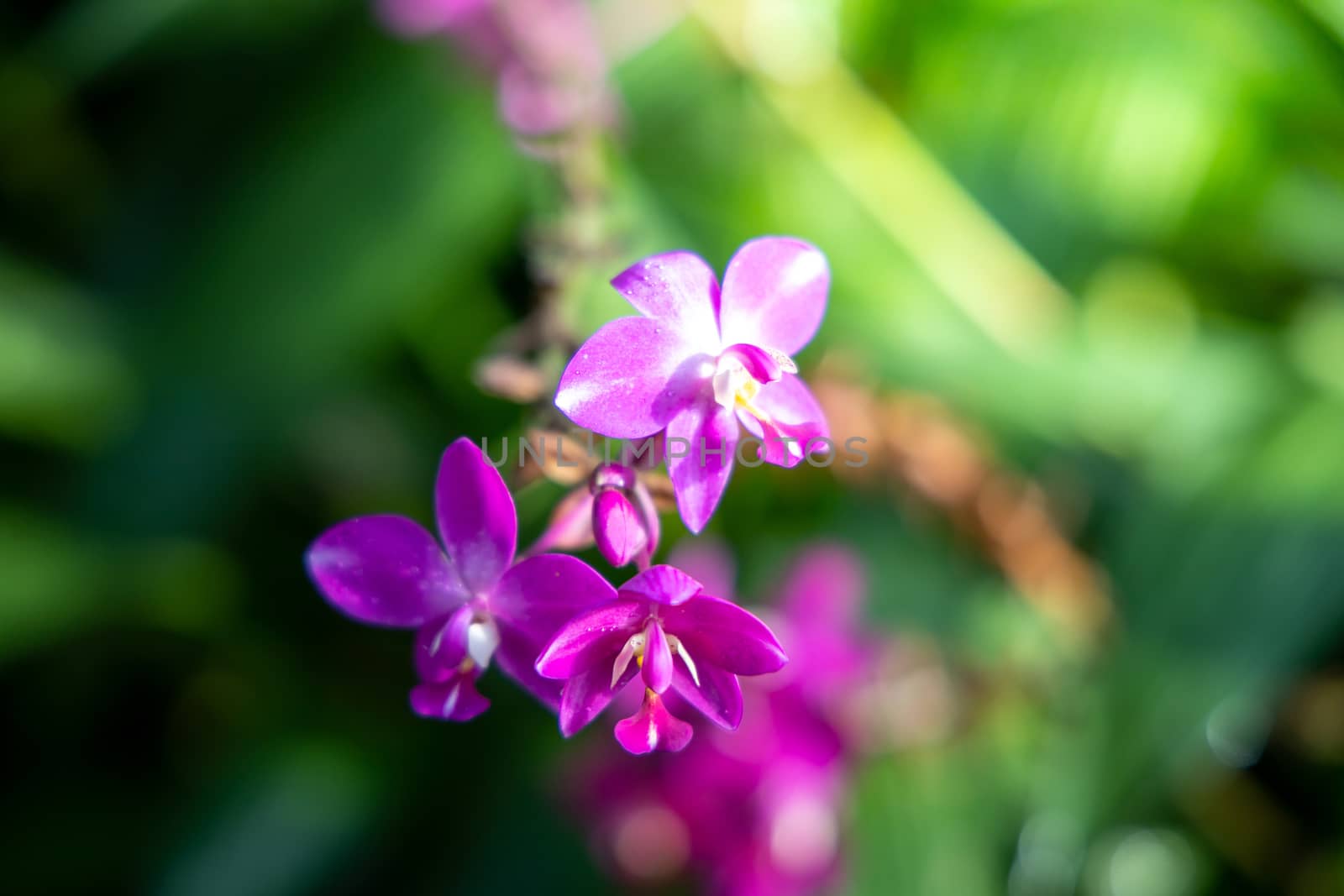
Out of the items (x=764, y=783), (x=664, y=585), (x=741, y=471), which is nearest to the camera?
(x=664, y=585)

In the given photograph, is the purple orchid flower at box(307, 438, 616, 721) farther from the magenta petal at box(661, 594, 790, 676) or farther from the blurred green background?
the blurred green background

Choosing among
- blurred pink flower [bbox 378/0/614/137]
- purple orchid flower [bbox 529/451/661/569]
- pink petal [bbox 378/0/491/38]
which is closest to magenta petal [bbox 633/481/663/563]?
purple orchid flower [bbox 529/451/661/569]

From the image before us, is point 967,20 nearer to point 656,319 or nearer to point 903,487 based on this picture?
point 903,487

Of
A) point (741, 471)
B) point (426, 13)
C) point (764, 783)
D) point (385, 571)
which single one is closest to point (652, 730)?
point (385, 571)

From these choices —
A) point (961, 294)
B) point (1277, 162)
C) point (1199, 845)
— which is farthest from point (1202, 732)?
point (1277, 162)

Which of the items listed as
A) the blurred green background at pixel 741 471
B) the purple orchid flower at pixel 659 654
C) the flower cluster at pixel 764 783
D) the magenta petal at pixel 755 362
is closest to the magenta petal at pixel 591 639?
the purple orchid flower at pixel 659 654

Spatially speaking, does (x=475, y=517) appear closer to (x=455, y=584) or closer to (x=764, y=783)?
(x=455, y=584)
